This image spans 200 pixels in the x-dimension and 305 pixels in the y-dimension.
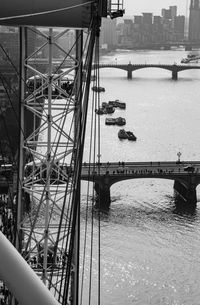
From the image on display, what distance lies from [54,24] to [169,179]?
9.88 metres

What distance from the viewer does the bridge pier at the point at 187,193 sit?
11795 mm

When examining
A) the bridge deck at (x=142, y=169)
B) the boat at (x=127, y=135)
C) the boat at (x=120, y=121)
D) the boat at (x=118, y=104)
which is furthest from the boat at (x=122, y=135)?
the boat at (x=118, y=104)

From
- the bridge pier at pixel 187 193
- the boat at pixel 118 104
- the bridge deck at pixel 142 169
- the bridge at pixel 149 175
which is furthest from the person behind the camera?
the boat at pixel 118 104

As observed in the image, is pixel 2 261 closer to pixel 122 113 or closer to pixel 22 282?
pixel 22 282

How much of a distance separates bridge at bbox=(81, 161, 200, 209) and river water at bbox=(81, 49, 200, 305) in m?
0.22

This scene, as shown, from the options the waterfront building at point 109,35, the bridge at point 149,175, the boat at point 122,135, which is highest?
the waterfront building at point 109,35

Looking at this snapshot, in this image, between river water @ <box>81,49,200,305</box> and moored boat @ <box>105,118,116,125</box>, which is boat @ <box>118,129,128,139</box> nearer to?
river water @ <box>81,49,200,305</box>

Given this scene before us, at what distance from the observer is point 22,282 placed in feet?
1.44

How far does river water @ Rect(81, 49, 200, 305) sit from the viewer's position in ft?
23.5

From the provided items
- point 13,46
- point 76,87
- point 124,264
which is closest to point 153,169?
point 124,264

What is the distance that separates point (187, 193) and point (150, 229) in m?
2.38

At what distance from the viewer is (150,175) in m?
12.6

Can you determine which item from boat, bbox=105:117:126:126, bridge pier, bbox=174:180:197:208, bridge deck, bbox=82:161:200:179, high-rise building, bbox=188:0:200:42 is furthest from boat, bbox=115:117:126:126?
high-rise building, bbox=188:0:200:42

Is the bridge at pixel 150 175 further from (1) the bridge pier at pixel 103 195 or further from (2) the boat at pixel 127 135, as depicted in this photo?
(2) the boat at pixel 127 135
